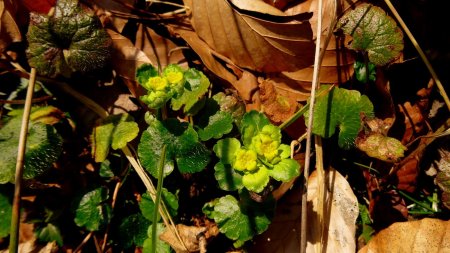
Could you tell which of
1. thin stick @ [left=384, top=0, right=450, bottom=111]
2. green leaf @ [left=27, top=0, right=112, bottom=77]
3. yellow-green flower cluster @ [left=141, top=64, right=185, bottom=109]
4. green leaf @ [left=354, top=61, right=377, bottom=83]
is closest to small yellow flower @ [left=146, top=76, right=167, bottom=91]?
yellow-green flower cluster @ [left=141, top=64, right=185, bottom=109]

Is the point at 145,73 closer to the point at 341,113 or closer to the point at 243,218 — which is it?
the point at 243,218

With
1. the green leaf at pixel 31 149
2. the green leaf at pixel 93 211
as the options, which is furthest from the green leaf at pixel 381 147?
the green leaf at pixel 31 149

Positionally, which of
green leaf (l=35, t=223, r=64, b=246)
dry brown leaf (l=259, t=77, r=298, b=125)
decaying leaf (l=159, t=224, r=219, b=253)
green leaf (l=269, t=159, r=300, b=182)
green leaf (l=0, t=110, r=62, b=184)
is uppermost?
dry brown leaf (l=259, t=77, r=298, b=125)

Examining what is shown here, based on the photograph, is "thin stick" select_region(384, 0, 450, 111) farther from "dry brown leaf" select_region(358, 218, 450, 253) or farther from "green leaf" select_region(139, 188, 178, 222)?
"green leaf" select_region(139, 188, 178, 222)

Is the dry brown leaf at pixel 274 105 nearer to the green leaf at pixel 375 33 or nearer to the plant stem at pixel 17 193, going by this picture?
the green leaf at pixel 375 33

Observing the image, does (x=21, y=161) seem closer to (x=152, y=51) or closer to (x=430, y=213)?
(x=152, y=51)

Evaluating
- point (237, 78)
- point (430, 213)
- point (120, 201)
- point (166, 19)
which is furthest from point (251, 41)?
point (430, 213)
